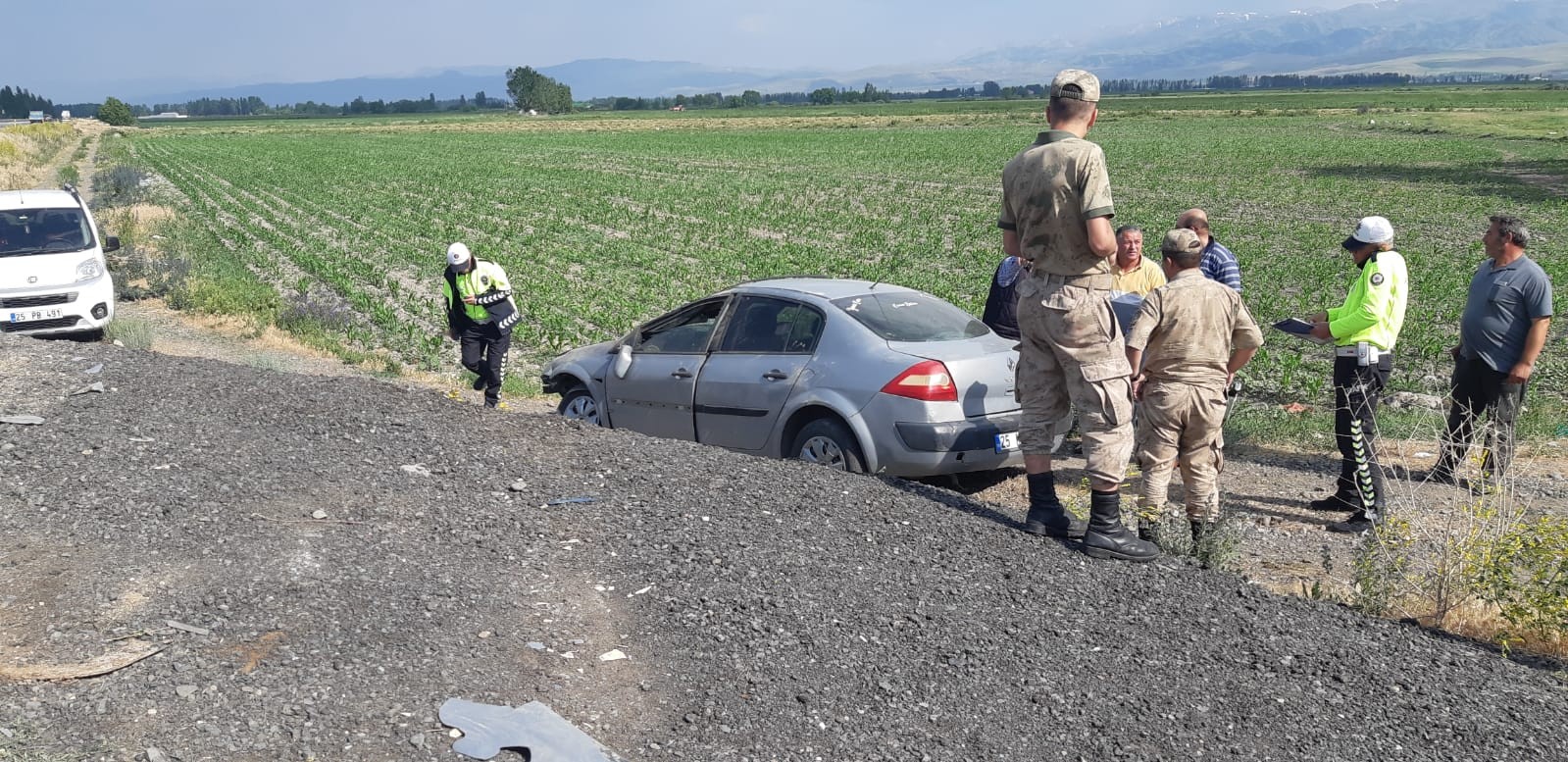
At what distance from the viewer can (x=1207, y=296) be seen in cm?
606

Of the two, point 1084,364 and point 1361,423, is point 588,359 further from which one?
point 1361,423

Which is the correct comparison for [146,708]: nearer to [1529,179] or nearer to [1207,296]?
[1207,296]

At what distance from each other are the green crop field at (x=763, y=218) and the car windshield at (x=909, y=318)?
4528 millimetres

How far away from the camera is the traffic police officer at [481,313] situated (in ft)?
34.7

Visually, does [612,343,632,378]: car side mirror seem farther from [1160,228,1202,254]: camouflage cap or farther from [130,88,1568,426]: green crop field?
[130,88,1568,426]: green crop field

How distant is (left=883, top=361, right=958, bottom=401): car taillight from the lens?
7.27 meters

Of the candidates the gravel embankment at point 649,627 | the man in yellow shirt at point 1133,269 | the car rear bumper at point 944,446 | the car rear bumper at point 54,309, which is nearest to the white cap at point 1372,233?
the man in yellow shirt at point 1133,269

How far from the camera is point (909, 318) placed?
798 cm

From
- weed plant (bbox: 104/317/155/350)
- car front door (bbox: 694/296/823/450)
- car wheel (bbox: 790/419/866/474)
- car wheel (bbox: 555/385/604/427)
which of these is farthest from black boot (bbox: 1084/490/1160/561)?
weed plant (bbox: 104/317/155/350)

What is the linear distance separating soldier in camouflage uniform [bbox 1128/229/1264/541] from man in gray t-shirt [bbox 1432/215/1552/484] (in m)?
2.31

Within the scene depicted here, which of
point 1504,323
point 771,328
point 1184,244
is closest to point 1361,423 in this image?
point 1504,323

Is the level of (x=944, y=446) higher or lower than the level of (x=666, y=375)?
lower

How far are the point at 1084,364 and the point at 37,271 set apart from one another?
13.2m

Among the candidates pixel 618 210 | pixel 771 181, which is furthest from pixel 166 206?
pixel 771 181
